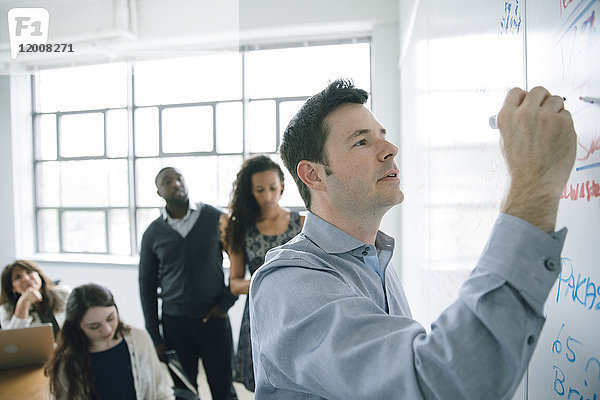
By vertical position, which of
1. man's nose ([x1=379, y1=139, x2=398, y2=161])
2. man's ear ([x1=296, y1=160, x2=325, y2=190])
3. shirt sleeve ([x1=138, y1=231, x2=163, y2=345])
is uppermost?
man's nose ([x1=379, y1=139, x2=398, y2=161])

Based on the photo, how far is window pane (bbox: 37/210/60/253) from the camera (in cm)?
549

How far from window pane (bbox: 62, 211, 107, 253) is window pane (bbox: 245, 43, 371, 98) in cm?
246

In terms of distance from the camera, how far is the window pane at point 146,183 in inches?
202

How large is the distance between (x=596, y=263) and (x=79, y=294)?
2.31 meters

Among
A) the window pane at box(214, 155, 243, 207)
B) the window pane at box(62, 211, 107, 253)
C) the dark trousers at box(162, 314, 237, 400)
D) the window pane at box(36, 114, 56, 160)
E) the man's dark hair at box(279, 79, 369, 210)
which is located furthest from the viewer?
the window pane at box(36, 114, 56, 160)

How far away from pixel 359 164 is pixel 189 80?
445 cm

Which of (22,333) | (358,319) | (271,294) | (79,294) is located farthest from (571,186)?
(22,333)

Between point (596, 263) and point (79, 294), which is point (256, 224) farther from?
point (596, 263)

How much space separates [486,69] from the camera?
1.02m

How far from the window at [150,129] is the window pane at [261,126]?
1 cm

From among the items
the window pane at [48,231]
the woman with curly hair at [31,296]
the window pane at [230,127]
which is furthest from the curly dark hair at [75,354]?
the window pane at [48,231]

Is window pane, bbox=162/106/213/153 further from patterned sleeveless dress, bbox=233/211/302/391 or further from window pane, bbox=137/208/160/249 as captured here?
patterned sleeveless dress, bbox=233/211/302/391

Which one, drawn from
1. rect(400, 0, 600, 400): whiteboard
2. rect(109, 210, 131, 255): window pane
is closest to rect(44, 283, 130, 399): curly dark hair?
rect(400, 0, 600, 400): whiteboard

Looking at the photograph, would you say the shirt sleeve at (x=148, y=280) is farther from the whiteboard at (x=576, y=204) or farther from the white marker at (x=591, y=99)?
the white marker at (x=591, y=99)
